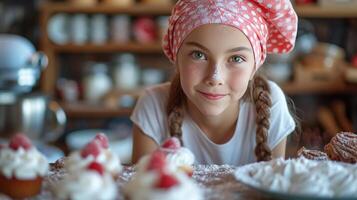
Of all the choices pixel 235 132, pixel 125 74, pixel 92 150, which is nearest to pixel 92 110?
pixel 125 74

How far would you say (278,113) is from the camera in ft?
4.90

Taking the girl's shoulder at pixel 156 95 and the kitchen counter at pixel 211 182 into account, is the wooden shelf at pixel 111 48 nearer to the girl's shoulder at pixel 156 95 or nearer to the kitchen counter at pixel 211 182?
the girl's shoulder at pixel 156 95

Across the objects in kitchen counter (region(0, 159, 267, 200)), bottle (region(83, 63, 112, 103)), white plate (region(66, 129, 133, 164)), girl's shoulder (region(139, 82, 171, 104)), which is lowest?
white plate (region(66, 129, 133, 164))

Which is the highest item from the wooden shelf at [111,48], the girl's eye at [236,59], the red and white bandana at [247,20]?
the red and white bandana at [247,20]

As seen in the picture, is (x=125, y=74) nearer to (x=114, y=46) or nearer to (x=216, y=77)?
(x=114, y=46)

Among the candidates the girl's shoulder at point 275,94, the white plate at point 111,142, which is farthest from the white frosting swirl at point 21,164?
the white plate at point 111,142

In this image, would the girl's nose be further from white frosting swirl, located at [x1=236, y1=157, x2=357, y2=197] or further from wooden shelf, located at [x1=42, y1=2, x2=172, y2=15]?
wooden shelf, located at [x1=42, y1=2, x2=172, y2=15]

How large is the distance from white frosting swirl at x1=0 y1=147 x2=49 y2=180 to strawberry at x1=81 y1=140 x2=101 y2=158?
0.22 feet

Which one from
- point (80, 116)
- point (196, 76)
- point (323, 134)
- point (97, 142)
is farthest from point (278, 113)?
point (80, 116)

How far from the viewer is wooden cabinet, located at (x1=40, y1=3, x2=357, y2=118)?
3006 mm

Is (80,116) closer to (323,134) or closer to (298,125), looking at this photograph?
(323,134)

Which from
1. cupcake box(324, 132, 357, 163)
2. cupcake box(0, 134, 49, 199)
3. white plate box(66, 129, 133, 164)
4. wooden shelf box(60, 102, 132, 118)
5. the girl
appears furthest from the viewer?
wooden shelf box(60, 102, 132, 118)

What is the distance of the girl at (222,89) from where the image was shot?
1.24 meters

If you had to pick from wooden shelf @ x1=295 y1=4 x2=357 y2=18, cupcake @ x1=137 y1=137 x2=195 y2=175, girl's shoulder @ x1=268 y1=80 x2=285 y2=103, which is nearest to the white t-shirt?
girl's shoulder @ x1=268 y1=80 x2=285 y2=103
